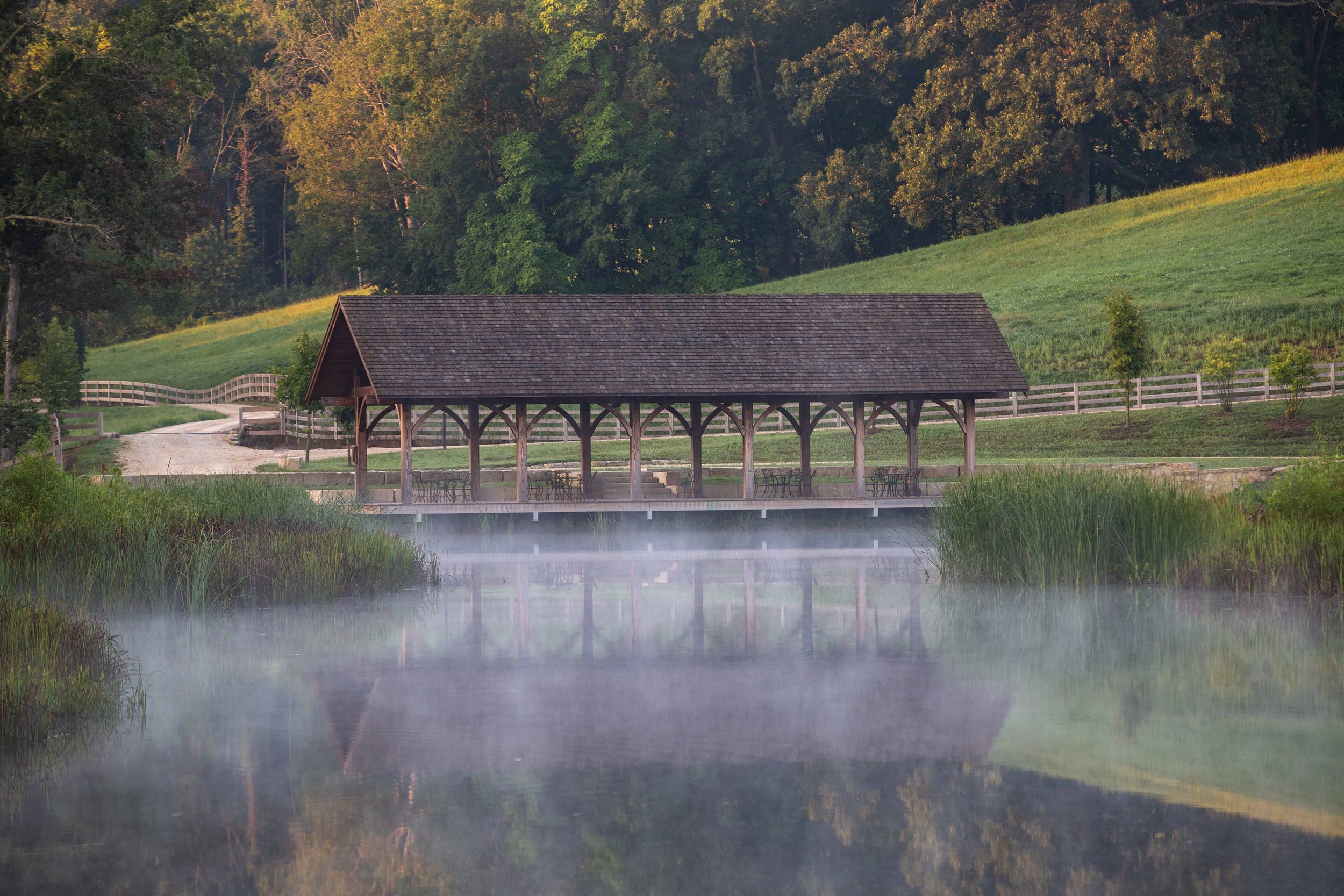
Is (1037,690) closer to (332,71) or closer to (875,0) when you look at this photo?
(875,0)

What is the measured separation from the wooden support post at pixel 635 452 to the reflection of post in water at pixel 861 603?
557 centimetres

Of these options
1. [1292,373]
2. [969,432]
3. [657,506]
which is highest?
[1292,373]

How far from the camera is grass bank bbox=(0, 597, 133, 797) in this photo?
997 centimetres

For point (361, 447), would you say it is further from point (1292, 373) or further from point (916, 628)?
point (1292, 373)

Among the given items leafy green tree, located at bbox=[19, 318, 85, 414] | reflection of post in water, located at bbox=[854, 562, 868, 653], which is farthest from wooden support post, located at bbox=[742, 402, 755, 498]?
leafy green tree, located at bbox=[19, 318, 85, 414]

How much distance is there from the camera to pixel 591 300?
2853cm

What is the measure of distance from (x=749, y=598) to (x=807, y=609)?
1.23 meters

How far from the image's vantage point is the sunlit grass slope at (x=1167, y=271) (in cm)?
4069

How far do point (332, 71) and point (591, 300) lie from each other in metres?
49.9

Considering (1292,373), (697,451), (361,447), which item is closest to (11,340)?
(361,447)

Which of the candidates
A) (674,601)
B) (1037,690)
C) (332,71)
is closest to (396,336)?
(674,601)

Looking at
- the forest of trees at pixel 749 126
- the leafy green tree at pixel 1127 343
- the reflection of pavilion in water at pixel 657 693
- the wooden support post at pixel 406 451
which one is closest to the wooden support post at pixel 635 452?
the wooden support post at pixel 406 451

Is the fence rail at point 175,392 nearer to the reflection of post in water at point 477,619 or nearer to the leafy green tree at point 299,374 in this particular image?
the leafy green tree at point 299,374

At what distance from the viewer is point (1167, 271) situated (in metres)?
48.0
